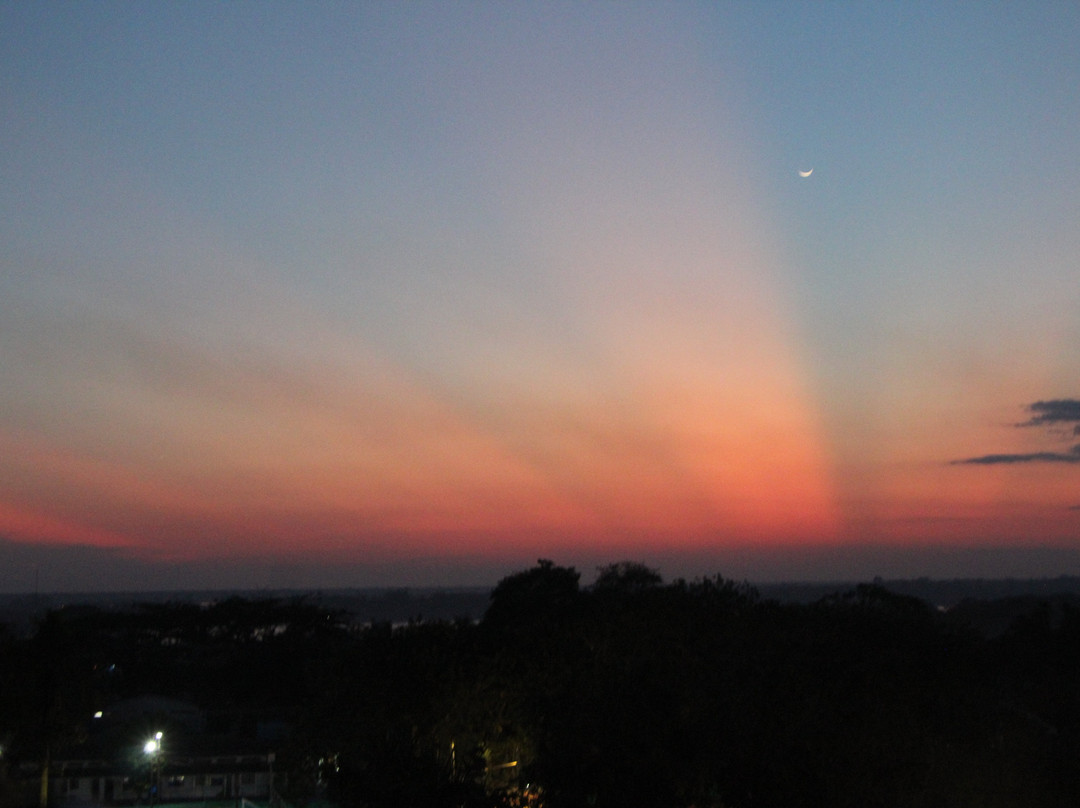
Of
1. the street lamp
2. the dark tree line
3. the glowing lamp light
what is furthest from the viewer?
the glowing lamp light

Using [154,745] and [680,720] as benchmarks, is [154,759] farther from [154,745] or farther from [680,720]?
[680,720]

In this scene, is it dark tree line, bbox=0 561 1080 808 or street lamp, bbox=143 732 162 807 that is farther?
street lamp, bbox=143 732 162 807

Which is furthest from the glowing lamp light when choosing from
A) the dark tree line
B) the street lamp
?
the dark tree line

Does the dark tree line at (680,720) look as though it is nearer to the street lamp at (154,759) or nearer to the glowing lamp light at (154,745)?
the street lamp at (154,759)

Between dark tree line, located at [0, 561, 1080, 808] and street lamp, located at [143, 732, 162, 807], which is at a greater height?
dark tree line, located at [0, 561, 1080, 808]

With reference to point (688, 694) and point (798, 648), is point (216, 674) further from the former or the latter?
point (688, 694)

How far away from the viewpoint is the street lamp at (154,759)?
32.2 meters

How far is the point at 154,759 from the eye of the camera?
3266 centimetres

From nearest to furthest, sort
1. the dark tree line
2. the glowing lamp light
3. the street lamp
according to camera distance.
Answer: the dark tree line, the street lamp, the glowing lamp light

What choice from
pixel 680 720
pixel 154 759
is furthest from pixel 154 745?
pixel 680 720

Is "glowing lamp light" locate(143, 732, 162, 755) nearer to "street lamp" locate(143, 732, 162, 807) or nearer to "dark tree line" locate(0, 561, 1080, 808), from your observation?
"street lamp" locate(143, 732, 162, 807)

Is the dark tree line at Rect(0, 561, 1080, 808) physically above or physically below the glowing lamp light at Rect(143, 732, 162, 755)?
Result: above

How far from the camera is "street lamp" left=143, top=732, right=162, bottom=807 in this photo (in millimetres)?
32188

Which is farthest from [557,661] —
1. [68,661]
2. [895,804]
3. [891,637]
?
[68,661]
